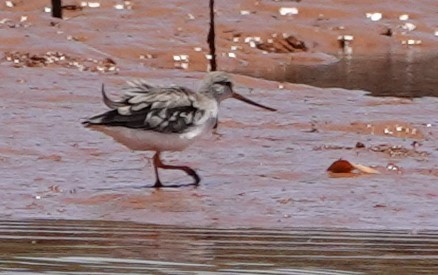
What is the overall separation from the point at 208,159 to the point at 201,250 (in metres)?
3.47

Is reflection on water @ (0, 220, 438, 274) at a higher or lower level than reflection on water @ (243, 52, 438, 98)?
higher

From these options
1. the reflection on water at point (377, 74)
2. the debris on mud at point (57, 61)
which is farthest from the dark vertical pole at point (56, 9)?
the debris on mud at point (57, 61)

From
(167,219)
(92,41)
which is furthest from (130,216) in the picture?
(92,41)

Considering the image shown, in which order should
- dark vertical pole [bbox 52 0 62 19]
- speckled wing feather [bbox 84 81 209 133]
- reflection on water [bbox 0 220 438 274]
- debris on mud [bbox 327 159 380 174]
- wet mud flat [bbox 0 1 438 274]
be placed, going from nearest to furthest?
reflection on water [bbox 0 220 438 274] → wet mud flat [bbox 0 1 438 274] → speckled wing feather [bbox 84 81 209 133] → debris on mud [bbox 327 159 380 174] → dark vertical pole [bbox 52 0 62 19]

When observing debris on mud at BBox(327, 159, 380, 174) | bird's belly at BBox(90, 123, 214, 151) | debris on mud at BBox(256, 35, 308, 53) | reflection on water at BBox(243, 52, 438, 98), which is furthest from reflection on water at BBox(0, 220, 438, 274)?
debris on mud at BBox(256, 35, 308, 53)

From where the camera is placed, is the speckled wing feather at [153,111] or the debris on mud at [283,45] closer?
the speckled wing feather at [153,111]

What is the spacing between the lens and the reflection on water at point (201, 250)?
544 cm

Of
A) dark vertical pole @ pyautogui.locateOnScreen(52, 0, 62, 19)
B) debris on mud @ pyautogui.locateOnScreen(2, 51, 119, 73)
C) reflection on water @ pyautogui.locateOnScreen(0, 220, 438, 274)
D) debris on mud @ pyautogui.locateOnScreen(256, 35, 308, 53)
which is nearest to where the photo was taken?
reflection on water @ pyautogui.locateOnScreen(0, 220, 438, 274)

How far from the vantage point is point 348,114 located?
11961 millimetres

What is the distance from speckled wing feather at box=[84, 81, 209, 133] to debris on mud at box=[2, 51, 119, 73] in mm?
5219

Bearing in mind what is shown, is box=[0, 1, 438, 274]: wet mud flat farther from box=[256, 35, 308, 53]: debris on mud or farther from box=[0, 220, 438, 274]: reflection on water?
box=[256, 35, 308, 53]: debris on mud

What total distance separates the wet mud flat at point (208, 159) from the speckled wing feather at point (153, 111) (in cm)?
38

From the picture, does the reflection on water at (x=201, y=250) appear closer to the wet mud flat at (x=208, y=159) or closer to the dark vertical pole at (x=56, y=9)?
the wet mud flat at (x=208, y=159)

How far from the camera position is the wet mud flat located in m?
6.99
